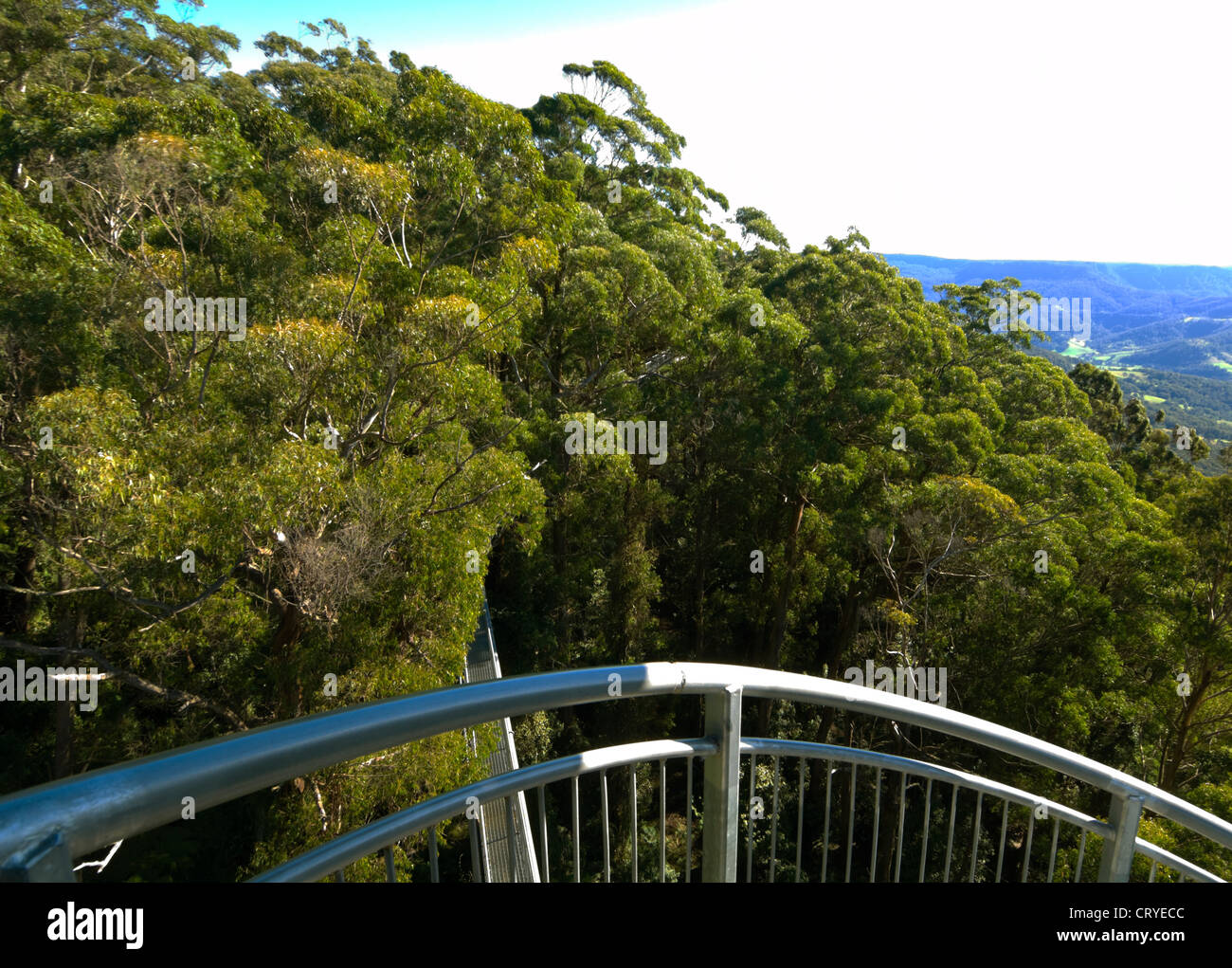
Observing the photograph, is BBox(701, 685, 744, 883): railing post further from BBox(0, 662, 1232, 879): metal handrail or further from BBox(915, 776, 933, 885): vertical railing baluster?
BBox(915, 776, 933, 885): vertical railing baluster

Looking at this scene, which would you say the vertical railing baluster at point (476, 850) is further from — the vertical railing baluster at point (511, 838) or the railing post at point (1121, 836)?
the railing post at point (1121, 836)

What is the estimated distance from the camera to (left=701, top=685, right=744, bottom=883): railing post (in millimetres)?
1438

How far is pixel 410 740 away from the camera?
3.09 feet

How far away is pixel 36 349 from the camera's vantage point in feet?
23.1

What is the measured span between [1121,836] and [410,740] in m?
1.80

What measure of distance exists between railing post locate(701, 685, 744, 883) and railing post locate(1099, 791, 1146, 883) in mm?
989

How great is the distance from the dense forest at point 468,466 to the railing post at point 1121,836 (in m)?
4.76

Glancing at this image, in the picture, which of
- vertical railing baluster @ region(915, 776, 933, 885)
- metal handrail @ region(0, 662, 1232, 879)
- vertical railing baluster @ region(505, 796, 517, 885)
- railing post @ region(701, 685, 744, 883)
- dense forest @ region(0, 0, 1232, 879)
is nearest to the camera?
metal handrail @ region(0, 662, 1232, 879)

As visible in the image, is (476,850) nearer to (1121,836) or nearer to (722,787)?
(722,787)

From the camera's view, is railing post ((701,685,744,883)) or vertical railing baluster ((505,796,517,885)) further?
railing post ((701,685,744,883))

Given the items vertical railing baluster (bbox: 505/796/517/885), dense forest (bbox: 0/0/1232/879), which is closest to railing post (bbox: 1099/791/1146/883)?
vertical railing baluster (bbox: 505/796/517/885)

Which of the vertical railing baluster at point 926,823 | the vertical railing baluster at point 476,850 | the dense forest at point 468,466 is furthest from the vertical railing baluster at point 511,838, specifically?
the dense forest at point 468,466
